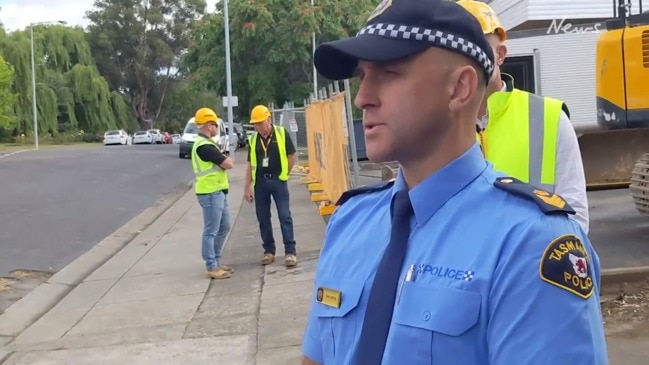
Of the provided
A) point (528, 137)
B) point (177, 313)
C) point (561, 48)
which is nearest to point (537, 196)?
point (528, 137)

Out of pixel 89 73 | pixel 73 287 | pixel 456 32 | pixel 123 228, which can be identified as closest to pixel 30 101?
pixel 89 73

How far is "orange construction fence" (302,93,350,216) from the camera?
11.1m

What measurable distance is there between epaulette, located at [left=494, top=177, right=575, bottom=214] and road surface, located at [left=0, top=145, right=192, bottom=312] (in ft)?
27.3

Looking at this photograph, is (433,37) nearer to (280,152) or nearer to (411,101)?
(411,101)

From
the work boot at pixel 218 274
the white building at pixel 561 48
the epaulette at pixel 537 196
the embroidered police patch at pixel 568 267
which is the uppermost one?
the white building at pixel 561 48

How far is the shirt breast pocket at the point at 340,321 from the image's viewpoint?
5.39 ft

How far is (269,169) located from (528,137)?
23.6 ft

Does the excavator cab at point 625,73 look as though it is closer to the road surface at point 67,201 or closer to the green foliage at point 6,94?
the road surface at point 67,201

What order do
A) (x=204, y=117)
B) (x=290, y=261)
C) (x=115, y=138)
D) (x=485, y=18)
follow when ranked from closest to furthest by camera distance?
(x=485, y=18) < (x=204, y=117) < (x=290, y=261) < (x=115, y=138)

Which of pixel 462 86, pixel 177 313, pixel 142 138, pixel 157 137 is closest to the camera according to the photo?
pixel 462 86

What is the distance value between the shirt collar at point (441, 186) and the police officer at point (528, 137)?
135 centimetres

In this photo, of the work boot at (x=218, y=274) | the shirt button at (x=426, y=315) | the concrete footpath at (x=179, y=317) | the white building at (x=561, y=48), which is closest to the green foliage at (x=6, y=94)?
the white building at (x=561, y=48)

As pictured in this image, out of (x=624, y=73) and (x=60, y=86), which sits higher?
(x=60, y=86)

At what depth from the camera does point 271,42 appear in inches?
1582
